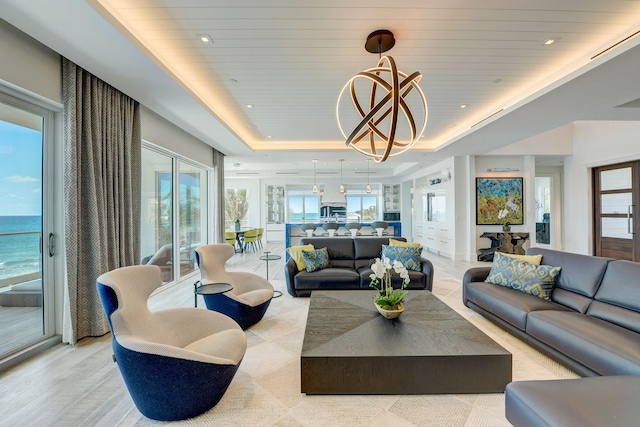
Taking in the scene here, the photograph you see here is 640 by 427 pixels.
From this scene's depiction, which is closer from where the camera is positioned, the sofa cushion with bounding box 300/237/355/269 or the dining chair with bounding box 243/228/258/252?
the sofa cushion with bounding box 300/237/355/269

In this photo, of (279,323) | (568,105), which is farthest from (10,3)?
(568,105)

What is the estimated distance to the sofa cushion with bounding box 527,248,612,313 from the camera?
8.69ft

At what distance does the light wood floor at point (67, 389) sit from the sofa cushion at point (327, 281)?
237 centimetres

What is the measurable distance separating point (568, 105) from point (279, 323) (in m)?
4.93

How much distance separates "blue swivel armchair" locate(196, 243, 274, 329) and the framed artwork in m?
6.43

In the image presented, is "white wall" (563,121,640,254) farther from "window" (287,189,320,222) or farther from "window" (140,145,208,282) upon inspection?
"window" (140,145,208,282)

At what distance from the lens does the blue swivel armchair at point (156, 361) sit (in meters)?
1.67

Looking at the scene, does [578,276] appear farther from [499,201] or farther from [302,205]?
[302,205]

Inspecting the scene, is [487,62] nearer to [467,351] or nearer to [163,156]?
[467,351]

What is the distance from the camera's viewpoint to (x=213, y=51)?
2.92 metres

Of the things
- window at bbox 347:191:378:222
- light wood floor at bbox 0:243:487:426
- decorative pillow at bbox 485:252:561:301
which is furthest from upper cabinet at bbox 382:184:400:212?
light wood floor at bbox 0:243:487:426

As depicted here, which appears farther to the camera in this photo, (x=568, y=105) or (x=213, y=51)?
(x=568, y=105)

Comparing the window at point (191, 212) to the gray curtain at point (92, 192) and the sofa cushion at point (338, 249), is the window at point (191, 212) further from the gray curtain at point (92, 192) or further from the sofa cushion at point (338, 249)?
the sofa cushion at point (338, 249)

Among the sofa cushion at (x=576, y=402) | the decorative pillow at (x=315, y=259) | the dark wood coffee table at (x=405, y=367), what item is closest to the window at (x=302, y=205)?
the decorative pillow at (x=315, y=259)
